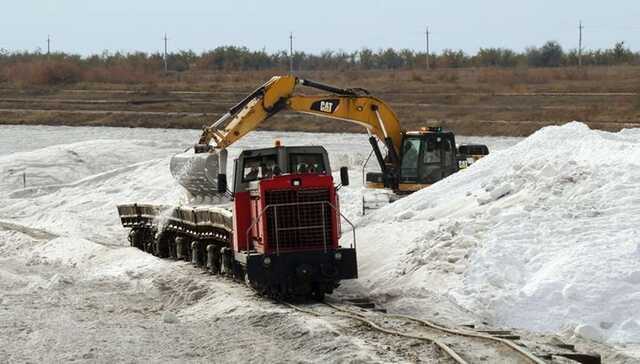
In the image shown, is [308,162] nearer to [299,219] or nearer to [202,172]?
[299,219]

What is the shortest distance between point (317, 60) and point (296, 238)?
337 ft

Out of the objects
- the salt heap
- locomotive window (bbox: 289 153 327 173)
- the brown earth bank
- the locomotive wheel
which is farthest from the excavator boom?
the brown earth bank

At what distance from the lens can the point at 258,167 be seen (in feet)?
72.8

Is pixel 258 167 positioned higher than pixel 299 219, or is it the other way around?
pixel 258 167

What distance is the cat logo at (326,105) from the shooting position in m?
32.8

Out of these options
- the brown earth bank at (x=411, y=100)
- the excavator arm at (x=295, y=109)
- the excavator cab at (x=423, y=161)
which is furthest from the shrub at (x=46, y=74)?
the excavator cab at (x=423, y=161)

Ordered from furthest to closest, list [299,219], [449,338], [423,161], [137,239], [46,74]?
[46,74] → [423,161] → [137,239] → [299,219] → [449,338]

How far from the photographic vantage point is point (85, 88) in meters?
87.7

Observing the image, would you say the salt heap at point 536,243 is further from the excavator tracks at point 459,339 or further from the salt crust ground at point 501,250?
the excavator tracks at point 459,339

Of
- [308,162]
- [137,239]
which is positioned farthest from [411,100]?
[308,162]

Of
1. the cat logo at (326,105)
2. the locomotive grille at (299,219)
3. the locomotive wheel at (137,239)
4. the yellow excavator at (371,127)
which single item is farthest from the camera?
the cat logo at (326,105)

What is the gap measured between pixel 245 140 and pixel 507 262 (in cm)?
4017

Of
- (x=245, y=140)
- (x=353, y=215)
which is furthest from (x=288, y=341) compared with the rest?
(x=245, y=140)

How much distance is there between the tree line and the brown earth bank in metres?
14.5
